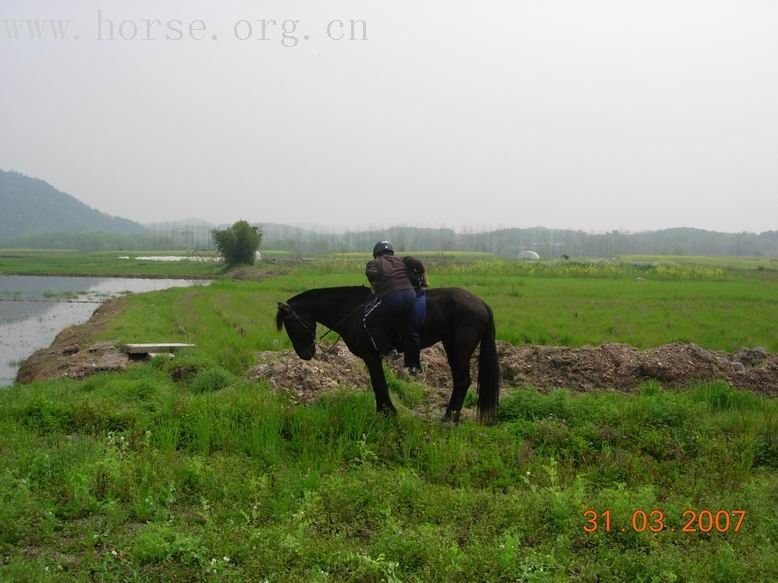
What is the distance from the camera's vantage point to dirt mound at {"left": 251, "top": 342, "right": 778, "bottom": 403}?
988 centimetres

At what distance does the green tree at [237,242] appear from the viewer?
2472 inches

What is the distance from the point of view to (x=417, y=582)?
13.3 feet

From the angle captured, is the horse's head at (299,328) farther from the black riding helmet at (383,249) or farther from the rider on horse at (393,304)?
the black riding helmet at (383,249)

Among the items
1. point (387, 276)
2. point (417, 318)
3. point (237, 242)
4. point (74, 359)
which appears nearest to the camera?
point (387, 276)

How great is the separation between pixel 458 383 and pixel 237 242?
57.8m

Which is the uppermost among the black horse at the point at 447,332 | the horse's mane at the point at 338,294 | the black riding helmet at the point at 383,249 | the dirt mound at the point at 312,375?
the black riding helmet at the point at 383,249

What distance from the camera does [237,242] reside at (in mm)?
62875

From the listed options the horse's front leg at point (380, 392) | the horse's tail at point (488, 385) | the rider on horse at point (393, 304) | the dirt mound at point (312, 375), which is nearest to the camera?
the rider on horse at point (393, 304)

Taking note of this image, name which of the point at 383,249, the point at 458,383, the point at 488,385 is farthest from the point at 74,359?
the point at 488,385

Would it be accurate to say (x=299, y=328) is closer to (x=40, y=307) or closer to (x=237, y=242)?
(x=40, y=307)

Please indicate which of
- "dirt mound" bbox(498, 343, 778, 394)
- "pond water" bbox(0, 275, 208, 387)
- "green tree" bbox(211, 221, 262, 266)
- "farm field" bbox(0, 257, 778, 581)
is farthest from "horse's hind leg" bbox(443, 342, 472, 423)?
"green tree" bbox(211, 221, 262, 266)

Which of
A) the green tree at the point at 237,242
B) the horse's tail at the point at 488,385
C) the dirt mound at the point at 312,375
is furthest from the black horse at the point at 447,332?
the green tree at the point at 237,242

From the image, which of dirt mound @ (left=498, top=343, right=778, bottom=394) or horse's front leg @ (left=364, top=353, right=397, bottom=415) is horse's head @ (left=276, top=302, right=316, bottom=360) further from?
dirt mound @ (left=498, top=343, right=778, bottom=394)

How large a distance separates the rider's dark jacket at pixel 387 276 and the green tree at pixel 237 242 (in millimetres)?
57431
